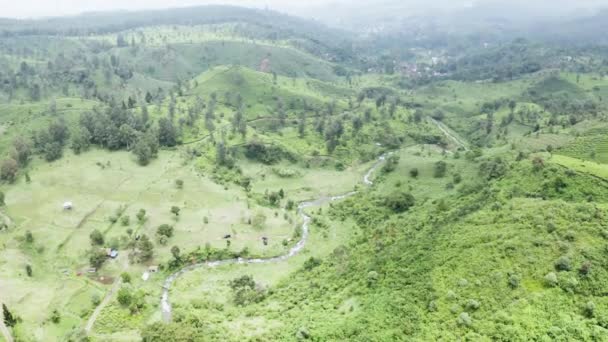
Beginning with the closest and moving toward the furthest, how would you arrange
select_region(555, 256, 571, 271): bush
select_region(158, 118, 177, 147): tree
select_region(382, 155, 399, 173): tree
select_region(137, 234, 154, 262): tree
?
select_region(555, 256, 571, 271): bush
select_region(137, 234, 154, 262): tree
select_region(382, 155, 399, 173): tree
select_region(158, 118, 177, 147): tree

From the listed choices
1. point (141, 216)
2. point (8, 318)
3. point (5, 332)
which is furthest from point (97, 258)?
point (5, 332)

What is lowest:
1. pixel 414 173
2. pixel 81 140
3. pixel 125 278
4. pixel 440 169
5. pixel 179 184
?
pixel 125 278

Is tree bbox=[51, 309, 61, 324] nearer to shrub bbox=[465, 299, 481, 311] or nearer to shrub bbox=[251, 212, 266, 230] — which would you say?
shrub bbox=[251, 212, 266, 230]

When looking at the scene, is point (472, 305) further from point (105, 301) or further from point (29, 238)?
point (29, 238)

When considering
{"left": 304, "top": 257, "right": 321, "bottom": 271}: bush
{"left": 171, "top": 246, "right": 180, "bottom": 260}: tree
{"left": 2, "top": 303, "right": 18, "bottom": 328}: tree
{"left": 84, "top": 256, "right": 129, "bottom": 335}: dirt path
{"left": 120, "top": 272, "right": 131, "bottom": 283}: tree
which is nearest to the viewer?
{"left": 2, "top": 303, "right": 18, "bottom": 328}: tree

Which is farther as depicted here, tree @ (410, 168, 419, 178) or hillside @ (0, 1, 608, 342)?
tree @ (410, 168, 419, 178)

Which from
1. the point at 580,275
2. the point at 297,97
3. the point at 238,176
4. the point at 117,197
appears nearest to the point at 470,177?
the point at 580,275

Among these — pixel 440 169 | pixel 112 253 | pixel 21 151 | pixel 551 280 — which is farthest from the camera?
pixel 21 151

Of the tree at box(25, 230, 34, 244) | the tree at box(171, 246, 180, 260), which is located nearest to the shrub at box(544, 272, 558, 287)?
the tree at box(171, 246, 180, 260)

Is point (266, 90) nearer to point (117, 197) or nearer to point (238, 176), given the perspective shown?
point (238, 176)
